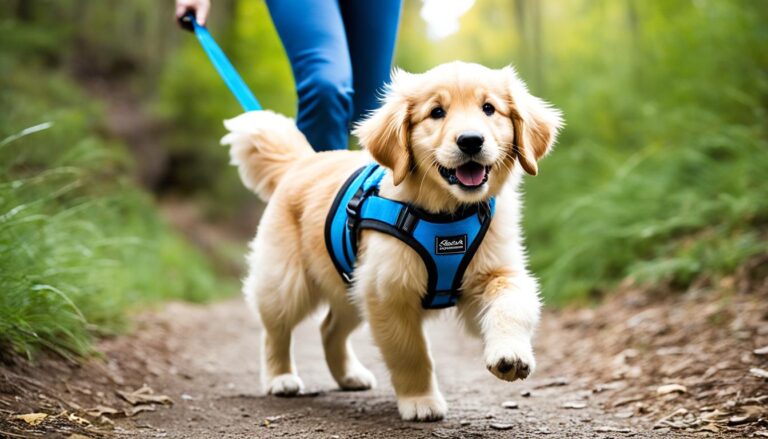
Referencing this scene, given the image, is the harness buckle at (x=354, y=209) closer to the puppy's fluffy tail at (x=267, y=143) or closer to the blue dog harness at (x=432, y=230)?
the blue dog harness at (x=432, y=230)

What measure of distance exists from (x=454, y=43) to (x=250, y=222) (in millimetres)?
6684

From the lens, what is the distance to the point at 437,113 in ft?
8.20

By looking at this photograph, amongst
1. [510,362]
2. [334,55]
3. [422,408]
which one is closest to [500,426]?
[422,408]

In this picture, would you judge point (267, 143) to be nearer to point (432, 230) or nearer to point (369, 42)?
point (369, 42)

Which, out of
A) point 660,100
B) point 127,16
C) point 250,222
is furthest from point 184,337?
point 127,16

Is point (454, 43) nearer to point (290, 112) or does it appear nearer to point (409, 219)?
point (290, 112)

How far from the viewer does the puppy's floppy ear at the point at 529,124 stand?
2.50 metres

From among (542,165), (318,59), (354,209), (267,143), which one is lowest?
(354,209)

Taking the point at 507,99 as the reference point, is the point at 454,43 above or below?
above

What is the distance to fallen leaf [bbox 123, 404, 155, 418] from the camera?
2523 mm

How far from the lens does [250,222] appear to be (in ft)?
48.1

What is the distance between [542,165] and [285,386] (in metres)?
5.35

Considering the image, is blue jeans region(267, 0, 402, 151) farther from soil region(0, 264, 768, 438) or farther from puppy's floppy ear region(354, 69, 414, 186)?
soil region(0, 264, 768, 438)

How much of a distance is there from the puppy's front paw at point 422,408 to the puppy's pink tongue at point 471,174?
2.57ft
